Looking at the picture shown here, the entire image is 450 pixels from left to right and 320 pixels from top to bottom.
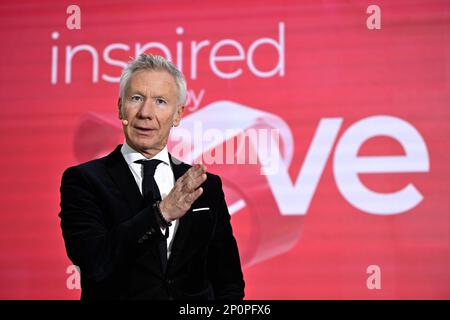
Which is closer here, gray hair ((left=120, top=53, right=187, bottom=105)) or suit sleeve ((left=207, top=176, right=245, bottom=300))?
gray hair ((left=120, top=53, right=187, bottom=105))

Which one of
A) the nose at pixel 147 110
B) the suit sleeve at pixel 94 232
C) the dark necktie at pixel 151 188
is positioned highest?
the nose at pixel 147 110

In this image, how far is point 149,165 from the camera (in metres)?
1.36

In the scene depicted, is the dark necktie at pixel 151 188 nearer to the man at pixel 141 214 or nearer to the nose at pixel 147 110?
the man at pixel 141 214

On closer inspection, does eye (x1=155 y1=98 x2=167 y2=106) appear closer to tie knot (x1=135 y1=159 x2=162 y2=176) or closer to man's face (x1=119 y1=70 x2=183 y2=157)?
man's face (x1=119 y1=70 x2=183 y2=157)

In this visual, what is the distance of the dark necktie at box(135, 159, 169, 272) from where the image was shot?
4.26 feet

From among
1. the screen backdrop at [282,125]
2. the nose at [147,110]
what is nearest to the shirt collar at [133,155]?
the nose at [147,110]

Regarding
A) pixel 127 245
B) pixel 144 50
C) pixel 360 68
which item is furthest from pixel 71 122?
pixel 127 245

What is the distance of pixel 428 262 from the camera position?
2.94 meters

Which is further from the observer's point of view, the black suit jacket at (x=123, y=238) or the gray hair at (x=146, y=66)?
the gray hair at (x=146, y=66)

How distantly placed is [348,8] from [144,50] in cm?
120

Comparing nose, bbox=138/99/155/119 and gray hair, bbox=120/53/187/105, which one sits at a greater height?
gray hair, bbox=120/53/187/105

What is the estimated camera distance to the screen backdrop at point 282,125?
2.98 metres

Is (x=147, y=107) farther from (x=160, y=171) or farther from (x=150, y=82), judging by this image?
(x=160, y=171)

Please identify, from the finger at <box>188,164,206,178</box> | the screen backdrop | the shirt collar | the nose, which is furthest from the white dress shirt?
the screen backdrop
